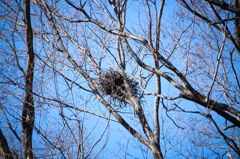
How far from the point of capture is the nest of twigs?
4473 mm

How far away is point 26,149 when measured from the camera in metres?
3.09

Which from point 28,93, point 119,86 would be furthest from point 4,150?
point 119,86

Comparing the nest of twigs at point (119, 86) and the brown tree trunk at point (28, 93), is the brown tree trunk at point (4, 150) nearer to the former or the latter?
the brown tree trunk at point (28, 93)

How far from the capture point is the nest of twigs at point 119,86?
447cm

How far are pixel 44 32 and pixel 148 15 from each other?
6.30 feet

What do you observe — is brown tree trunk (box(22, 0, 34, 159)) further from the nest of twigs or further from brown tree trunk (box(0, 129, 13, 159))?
the nest of twigs

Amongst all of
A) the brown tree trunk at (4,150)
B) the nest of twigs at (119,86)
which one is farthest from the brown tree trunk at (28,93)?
the nest of twigs at (119,86)

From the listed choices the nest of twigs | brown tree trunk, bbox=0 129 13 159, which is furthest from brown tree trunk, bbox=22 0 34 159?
the nest of twigs

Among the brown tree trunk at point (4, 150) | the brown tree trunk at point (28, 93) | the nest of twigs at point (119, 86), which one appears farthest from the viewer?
the nest of twigs at point (119, 86)

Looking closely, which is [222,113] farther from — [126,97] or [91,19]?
[91,19]

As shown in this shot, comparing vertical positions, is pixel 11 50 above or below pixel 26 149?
above

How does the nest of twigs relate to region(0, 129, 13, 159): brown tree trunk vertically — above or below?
above

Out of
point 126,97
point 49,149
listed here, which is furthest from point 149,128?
point 49,149

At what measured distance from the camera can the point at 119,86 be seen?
453 cm
